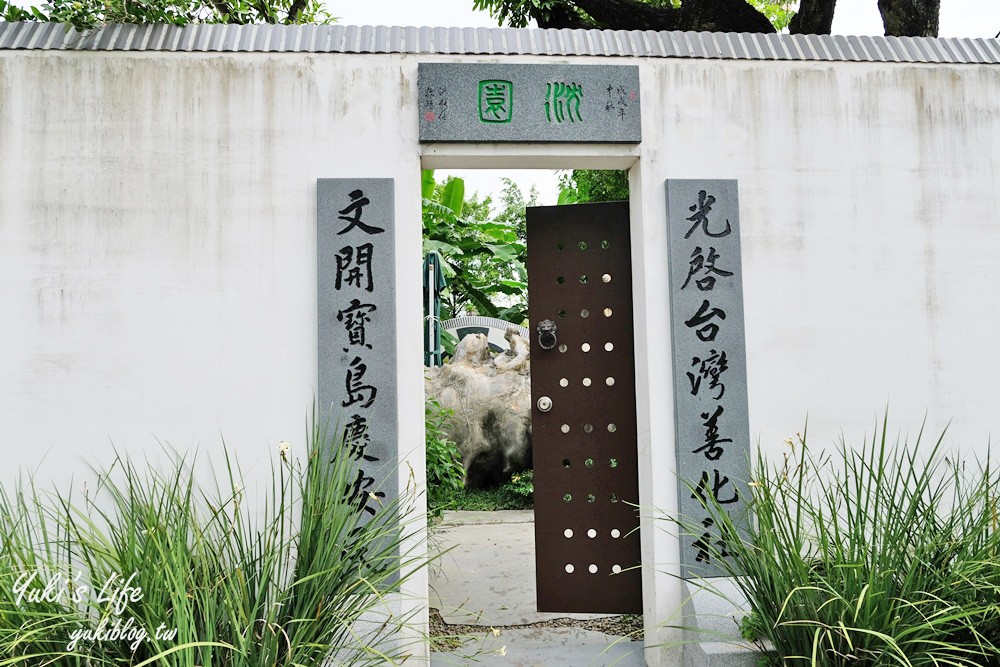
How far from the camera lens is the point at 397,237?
353 centimetres

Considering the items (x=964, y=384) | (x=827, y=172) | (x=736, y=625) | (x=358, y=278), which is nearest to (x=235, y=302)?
(x=358, y=278)

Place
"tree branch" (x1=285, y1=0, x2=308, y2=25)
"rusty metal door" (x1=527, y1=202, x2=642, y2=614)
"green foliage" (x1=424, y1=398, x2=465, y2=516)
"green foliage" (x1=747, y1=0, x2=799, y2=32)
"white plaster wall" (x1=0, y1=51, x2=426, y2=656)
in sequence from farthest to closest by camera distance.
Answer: "green foliage" (x1=747, y1=0, x2=799, y2=32), "tree branch" (x1=285, y1=0, x2=308, y2=25), "green foliage" (x1=424, y1=398, x2=465, y2=516), "rusty metal door" (x1=527, y1=202, x2=642, y2=614), "white plaster wall" (x1=0, y1=51, x2=426, y2=656)

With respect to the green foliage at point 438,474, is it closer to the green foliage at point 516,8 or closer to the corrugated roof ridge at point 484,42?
the corrugated roof ridge at point 484,42

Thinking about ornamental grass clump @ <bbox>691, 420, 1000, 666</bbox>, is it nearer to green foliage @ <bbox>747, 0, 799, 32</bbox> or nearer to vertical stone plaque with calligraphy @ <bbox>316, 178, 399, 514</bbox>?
vertical stone plaque with calligraphy @ <bbox>316, 178, 399, 514</bbox>

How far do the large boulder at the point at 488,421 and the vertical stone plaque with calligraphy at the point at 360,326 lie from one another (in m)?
4.78

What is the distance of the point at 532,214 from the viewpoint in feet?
13.4

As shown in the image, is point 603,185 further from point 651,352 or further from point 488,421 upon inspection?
point 651,352

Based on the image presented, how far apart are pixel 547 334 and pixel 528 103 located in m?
1.11

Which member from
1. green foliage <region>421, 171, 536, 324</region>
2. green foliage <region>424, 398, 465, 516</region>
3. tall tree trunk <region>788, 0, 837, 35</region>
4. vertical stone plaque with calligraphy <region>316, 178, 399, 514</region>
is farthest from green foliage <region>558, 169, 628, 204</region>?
vertical stone plaque with calligraphy <region>316, 178, 399, 514</region>

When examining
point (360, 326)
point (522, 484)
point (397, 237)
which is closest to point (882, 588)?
point (360, 326)

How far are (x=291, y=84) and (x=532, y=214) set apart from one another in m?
1.31

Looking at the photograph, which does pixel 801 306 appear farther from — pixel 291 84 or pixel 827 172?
pixel 291 84

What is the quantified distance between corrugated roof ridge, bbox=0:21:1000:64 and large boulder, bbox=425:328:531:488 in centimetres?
499

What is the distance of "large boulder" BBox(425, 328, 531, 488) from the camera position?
8.32 metres
